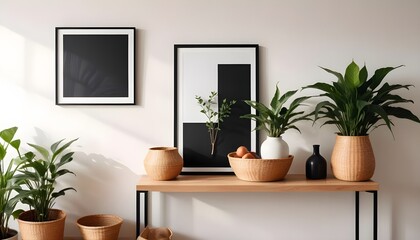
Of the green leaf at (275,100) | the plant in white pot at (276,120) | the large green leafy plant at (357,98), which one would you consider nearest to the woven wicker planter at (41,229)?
the plant in white pot at (276,120)

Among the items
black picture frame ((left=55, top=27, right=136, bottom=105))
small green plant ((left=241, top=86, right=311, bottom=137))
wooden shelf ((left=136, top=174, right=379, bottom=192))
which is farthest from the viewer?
→ black picture frame ((left=55, top=27, right=136, bottom=105))

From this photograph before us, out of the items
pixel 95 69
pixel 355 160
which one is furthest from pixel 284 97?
pixel 95 69

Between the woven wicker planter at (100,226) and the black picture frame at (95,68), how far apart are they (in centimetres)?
72

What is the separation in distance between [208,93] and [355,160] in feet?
3.17

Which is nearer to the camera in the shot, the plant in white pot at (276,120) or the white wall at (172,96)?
the plant in white pot at (276,120)

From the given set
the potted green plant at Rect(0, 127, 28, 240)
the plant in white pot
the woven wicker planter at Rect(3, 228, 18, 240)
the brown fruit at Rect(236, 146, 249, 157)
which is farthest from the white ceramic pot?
the woven wicker planter at Rect(3, 228, 18, 240)

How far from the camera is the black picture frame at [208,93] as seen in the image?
2.51 metres

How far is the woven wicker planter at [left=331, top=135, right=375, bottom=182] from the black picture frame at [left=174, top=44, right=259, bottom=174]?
0.52m

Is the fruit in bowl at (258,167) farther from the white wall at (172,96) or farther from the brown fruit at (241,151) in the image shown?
the white wall at (172,96)

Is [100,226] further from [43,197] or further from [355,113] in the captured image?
[355,113]

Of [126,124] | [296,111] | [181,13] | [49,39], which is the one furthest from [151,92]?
[296,111]

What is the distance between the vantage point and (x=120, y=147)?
255cm

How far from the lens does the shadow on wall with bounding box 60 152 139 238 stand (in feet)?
8.38

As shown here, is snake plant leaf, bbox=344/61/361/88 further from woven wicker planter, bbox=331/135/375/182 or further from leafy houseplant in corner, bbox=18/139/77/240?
leafy houseplant in corner, bbox=18/139/77/240
